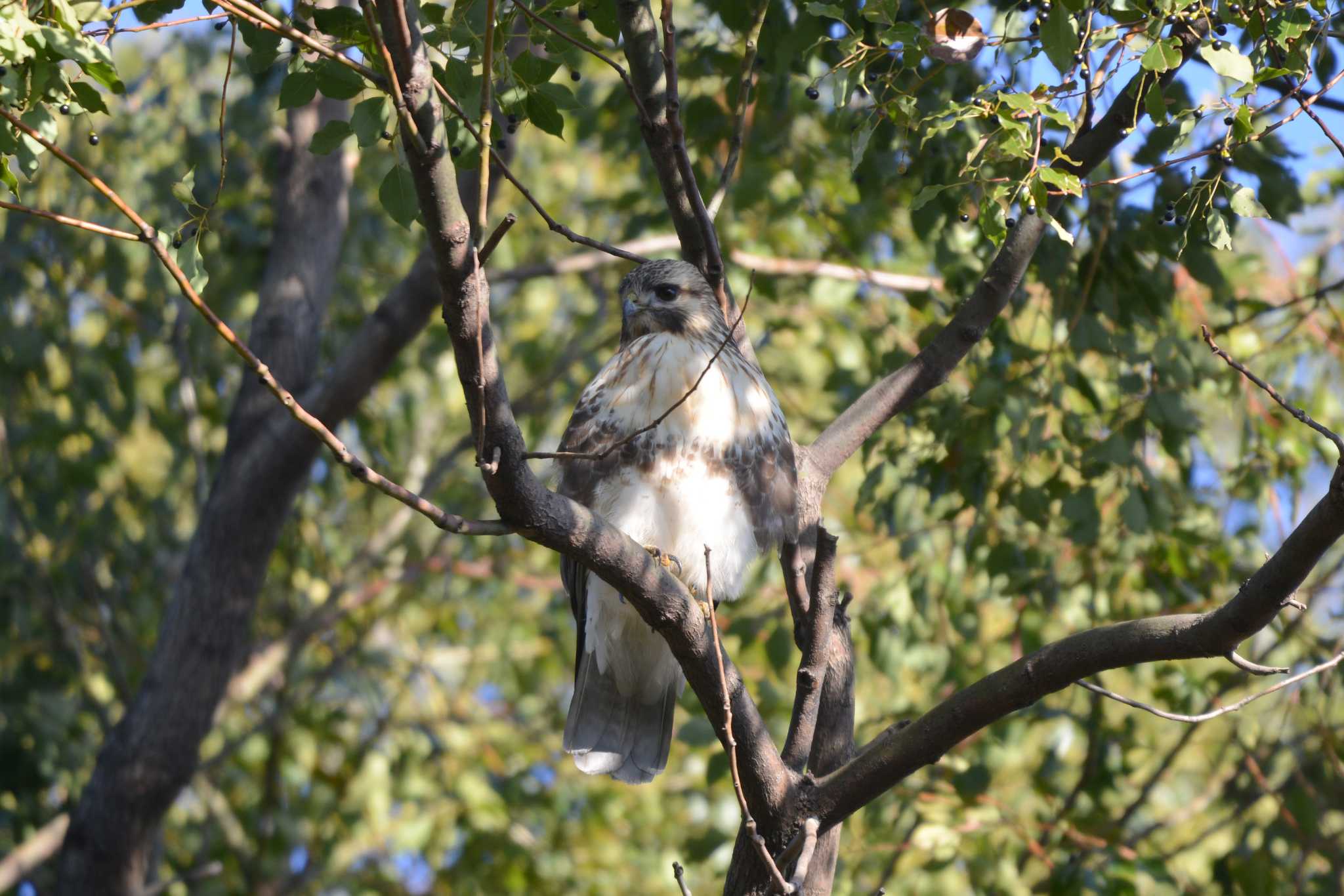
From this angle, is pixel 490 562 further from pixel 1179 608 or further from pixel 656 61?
pixel 656 61

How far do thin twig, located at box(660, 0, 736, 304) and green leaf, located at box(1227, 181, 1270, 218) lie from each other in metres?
0.84

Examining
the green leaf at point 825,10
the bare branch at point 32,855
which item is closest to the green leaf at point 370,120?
the green leaf at point 825,10

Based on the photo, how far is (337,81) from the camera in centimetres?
226

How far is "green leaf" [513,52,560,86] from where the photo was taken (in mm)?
2391

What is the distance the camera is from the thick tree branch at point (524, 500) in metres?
1.81

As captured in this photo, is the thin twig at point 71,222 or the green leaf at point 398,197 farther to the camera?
the green leaf at point 398,197

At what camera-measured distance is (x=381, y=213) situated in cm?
610

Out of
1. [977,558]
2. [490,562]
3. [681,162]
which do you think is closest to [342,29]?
[681,162]

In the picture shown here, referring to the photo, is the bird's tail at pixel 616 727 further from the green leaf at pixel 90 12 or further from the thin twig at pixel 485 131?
the green leaf at pixel 90 12

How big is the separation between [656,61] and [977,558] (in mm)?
2432

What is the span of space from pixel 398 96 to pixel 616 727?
191cm

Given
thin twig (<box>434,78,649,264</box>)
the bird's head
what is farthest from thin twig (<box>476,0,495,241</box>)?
the bird's head

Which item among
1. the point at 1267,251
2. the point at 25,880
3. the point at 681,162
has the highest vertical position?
the point at 1267,251

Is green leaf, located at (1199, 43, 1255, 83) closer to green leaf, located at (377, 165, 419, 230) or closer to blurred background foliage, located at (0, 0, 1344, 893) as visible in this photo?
blurred background foliage, located at (0, 0, 1344, 893)
